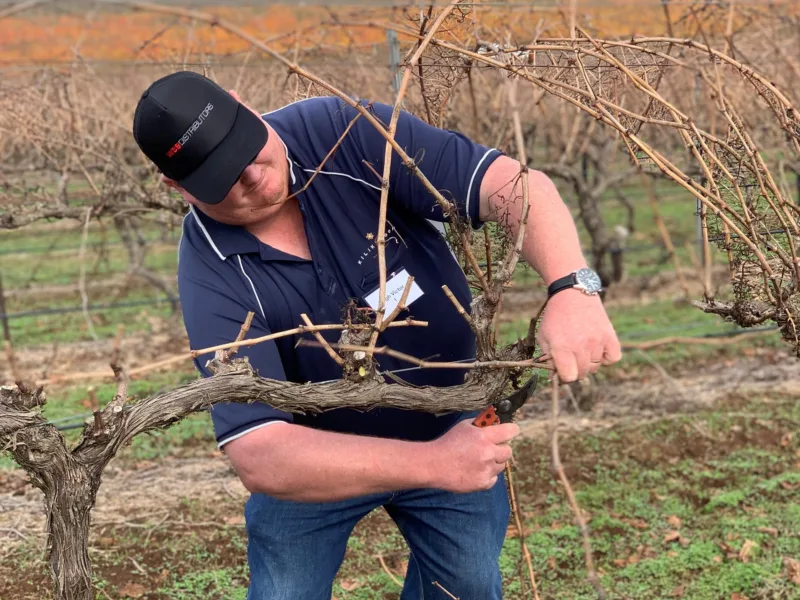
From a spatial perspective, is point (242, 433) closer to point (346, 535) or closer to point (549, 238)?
point (346, 535)

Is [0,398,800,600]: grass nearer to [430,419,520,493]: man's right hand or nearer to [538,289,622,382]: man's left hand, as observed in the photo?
[430,419,520,493]: man's right hand

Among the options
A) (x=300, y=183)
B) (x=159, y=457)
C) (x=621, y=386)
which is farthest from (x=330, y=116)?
(x=621, y=386)

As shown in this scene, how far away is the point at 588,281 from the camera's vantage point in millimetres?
1898

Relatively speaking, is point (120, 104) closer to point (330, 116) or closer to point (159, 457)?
point (159, 457)

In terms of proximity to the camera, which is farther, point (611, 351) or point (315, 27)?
point (315, 27)

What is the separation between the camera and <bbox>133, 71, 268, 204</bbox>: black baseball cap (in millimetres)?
2055

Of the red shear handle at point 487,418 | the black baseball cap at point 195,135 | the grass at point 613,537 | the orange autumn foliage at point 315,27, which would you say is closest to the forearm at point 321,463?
the red shear handle at point 487,418

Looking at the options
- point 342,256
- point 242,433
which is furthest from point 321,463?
point 342,256

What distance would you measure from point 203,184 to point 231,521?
271 centimetres

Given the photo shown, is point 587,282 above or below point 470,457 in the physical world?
above

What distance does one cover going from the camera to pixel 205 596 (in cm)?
357

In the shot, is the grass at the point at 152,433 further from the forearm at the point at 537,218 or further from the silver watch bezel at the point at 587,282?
the silver watch bezel at the point at 587,282

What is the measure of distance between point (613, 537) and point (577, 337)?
2612 millimetres

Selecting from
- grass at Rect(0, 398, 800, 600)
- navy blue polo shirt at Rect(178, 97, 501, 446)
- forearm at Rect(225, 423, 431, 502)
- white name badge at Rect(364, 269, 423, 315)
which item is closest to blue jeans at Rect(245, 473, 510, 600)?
navy blue polo shirt at Rect(178, 97, 501, 446)
